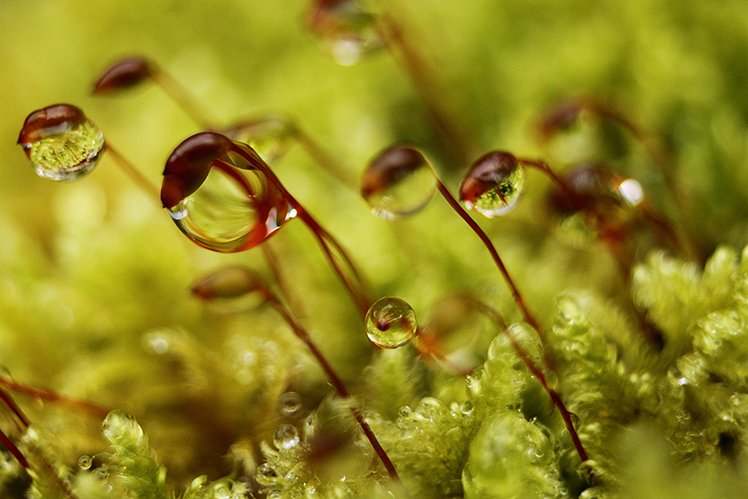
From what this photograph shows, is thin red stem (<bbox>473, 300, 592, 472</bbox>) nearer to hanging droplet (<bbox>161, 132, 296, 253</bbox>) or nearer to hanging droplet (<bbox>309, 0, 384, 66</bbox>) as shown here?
hanging droplet (<bbox>161, 132, 296, 253</bbox>)

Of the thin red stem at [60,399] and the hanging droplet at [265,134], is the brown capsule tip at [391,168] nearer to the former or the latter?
the hanging droplet at [265,134]

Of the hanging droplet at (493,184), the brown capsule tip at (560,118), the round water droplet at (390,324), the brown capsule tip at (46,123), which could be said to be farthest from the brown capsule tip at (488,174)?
the brown capsule tip at (46,123)

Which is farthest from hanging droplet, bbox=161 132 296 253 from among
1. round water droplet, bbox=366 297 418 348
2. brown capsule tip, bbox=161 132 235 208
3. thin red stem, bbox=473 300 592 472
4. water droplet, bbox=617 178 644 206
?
water droplet, bbox=617 178 644 206

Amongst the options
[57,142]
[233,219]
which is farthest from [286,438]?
[57,142]

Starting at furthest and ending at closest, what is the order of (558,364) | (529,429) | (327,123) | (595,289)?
(327,123) → (595,289) → (558,364) → (529,429)

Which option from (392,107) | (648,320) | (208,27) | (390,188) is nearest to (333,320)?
(390,188)

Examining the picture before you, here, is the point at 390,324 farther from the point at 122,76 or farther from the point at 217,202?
the point at 122,76

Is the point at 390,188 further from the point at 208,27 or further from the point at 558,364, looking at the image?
the point at 208,27
